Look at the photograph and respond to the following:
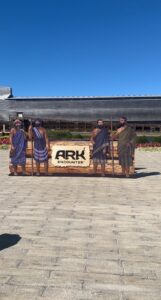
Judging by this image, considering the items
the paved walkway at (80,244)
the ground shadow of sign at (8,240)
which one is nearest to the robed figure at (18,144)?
the paved walkway at (80,244)

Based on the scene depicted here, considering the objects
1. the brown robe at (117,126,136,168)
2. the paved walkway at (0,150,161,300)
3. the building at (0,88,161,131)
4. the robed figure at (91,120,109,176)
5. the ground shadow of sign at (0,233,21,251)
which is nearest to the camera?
the paved walkway at (0,150,161,300)

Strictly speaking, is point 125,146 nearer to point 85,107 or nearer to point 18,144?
point 18,144

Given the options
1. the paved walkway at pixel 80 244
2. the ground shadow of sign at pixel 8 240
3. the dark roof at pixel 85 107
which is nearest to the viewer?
the paved walkway at pixel 80 244

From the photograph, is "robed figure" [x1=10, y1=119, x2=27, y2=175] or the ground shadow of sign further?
"robed figure" [x1=10, y1=119, x2=27, y2=175]

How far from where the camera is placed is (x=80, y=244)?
6883mm

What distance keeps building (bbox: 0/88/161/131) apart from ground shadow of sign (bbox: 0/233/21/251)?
226 feet

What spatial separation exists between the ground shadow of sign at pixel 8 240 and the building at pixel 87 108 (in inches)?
2710

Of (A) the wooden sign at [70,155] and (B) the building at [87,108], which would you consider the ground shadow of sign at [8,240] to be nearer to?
(A) the wooden sign at [70,155]

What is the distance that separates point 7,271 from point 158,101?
241ft

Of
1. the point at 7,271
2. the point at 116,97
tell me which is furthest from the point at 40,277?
the point at 116,97

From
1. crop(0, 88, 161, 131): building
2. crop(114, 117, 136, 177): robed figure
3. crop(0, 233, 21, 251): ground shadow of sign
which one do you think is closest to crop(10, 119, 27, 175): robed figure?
crop(114, 117, 136, 177): robed figure

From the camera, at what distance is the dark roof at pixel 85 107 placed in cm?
7681

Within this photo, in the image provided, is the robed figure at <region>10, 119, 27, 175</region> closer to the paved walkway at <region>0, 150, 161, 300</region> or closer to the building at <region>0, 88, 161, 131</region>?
the paved walkway at <region>0, 150, 161, 300</region>

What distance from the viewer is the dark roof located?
252 ft
